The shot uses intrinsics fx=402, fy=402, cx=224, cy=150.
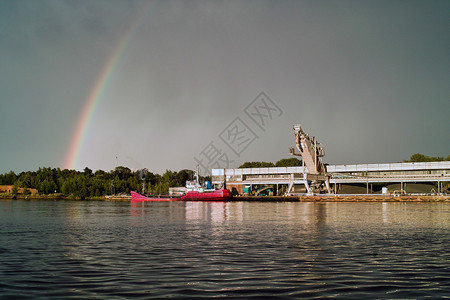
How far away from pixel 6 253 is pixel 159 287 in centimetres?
1088

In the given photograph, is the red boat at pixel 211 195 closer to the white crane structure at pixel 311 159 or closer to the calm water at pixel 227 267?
the white crane structure at pixel 311 159

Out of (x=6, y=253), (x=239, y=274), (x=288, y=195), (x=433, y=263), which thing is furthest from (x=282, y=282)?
(x=288, y=195)

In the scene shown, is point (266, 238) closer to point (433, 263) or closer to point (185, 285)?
point (433, 263)

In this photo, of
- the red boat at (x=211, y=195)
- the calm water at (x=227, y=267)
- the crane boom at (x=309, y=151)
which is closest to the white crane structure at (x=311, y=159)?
the crane boom at (x=309, y=151)

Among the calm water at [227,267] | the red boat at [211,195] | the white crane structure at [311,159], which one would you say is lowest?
the red boat at [211,195]

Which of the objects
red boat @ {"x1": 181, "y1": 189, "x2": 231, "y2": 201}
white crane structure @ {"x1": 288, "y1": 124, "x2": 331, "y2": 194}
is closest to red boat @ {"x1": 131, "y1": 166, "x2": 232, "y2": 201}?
red boat @ {"x1": 181, "y1": 189, "x2": 231, "y2": 201}

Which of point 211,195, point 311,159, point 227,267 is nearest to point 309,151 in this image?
point 311,159

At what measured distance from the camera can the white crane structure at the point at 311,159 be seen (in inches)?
4692

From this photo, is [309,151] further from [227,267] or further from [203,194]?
[227,267]

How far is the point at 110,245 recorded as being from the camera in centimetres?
2184

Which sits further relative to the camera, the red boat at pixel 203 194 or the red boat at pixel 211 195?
the red boat at pixel 203 194

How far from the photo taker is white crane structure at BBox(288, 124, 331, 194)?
119 meters

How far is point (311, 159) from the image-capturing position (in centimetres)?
12725

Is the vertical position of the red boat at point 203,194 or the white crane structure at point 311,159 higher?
the white crane structure at point 311,159
